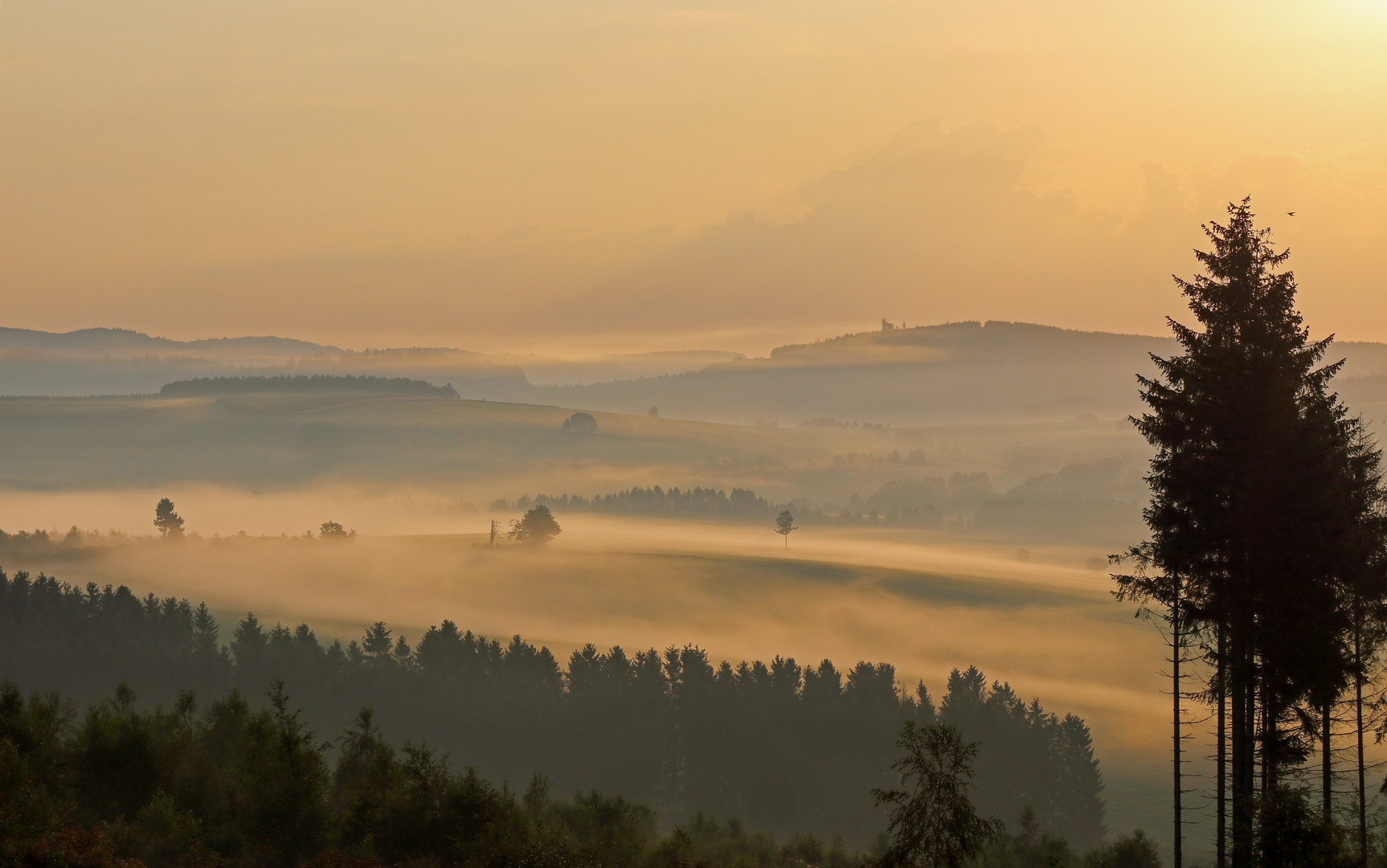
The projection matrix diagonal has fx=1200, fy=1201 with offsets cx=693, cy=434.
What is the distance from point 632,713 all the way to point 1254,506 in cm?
10837

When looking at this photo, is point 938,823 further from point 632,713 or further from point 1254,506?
point 632,713

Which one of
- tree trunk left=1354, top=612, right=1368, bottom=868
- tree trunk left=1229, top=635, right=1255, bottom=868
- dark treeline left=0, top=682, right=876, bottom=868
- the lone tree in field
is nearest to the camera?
the lone tree in field

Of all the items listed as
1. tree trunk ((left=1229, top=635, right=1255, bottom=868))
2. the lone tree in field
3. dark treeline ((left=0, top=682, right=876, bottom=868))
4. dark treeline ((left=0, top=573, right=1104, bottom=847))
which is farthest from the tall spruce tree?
dark treeline ((left=0, top=573, right=1104, bottom=847))

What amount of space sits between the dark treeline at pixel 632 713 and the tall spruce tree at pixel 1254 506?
8255cm

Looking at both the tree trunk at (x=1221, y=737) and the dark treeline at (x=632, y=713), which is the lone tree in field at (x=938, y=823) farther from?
the dark treeline at (x=632, y=713)

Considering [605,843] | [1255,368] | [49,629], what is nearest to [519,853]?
Answer: [605,843]

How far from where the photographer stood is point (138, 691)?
154m

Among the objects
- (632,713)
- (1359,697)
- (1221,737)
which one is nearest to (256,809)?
(1221,737)

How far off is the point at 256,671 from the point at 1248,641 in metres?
140

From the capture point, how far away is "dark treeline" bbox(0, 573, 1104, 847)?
5022 inches

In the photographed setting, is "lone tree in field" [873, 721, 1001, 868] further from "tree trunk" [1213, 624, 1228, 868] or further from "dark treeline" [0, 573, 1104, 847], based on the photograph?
"dark treeline" [0, 573, 1104, 847]

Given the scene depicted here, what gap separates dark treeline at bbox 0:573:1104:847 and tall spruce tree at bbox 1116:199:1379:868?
82.6 meters

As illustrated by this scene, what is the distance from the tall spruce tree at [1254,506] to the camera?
42156 millimetres

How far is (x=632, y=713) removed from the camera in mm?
142750
